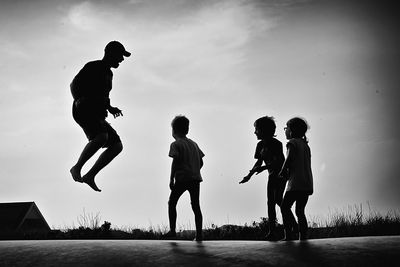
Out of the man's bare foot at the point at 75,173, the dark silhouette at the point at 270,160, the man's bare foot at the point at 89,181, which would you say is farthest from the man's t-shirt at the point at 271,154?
the man's bare foot at the point at 75,173

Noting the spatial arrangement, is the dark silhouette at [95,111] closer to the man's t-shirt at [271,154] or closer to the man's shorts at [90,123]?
the man's shorts at [90,123]

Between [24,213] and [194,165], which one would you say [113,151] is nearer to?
[194,165]

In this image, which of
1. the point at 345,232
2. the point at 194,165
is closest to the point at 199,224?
the point at 194,165

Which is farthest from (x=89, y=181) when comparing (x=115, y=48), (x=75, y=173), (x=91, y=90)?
(x=115, y=48)

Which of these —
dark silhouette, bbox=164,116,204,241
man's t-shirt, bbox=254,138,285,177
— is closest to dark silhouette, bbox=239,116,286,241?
man's t-shirt, bbox=254,138,285,177

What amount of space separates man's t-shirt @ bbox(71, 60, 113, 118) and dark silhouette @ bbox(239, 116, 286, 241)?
207cm

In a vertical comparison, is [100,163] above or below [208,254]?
above

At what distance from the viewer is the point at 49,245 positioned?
3.80 m

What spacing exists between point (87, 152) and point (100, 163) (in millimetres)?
281

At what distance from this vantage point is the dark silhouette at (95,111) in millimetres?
5418

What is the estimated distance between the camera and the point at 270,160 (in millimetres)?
5801

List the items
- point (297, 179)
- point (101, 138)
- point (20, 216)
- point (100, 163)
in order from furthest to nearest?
point (20, 216) → point (100, 163) → point (101, 138) → point (297, 179)

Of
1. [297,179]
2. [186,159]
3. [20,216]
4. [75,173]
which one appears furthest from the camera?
[20,216]

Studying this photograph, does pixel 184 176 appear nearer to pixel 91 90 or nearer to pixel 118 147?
pixel 118 147
